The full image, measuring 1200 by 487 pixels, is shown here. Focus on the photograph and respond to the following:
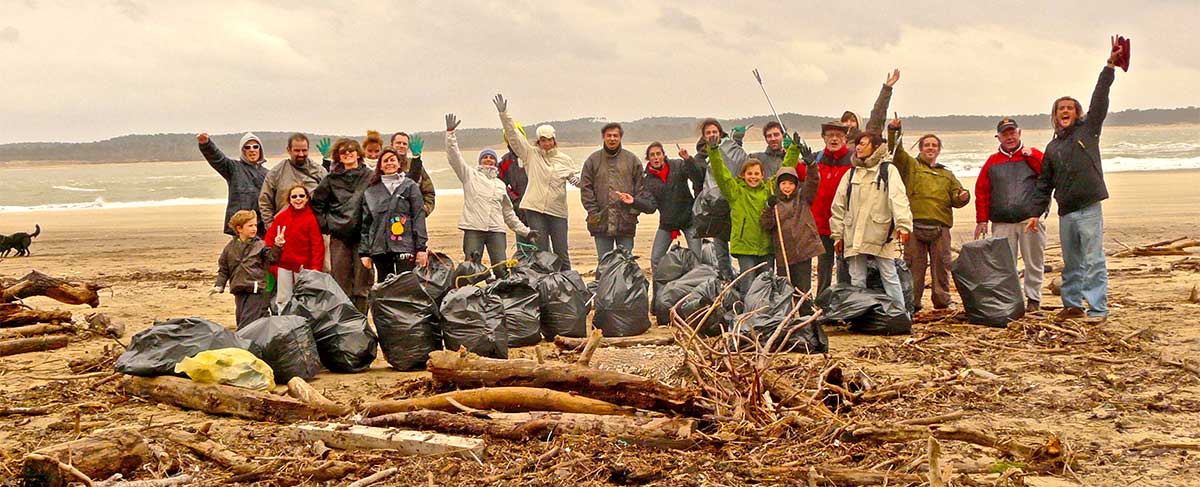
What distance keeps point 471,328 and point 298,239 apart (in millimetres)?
1589

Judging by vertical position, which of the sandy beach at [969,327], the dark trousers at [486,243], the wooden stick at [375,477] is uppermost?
the dark trousers at [486,243]

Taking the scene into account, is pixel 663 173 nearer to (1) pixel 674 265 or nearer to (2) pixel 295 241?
(1) pixel 674 265

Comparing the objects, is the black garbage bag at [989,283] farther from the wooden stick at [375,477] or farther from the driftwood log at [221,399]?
the wooden stick at [375,477]

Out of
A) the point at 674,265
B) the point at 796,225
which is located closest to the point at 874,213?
the point at 796,225

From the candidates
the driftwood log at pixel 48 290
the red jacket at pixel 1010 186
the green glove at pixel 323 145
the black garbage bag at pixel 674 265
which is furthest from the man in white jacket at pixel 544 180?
the driftwood log at pixel 48 290

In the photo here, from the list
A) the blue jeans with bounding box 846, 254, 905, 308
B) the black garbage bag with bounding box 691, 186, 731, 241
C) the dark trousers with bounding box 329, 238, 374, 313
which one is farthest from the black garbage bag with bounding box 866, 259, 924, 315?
the dark trousers with bounding box 329, 238, 374, 313

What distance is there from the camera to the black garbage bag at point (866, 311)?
703cm

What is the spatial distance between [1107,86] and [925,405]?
334 centimetres

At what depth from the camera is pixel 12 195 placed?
36.7 meters

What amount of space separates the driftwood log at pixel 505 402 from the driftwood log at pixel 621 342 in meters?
1.92

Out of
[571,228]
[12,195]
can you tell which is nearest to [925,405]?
[571,228]

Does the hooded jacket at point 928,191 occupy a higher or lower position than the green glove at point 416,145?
lower

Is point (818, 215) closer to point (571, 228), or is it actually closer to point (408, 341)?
point (408, 341)

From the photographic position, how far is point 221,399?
5055mm
